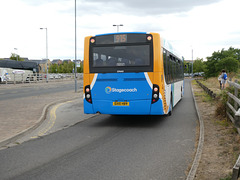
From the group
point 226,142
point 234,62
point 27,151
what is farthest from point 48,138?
point 234,62

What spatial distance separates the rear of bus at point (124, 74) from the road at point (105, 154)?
0.73 metres

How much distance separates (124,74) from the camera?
29.2 ft

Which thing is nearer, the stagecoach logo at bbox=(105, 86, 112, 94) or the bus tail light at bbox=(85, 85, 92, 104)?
the stagecoach logo at bbox=(105, 86, 112, 94)

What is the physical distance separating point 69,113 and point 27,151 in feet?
20.3

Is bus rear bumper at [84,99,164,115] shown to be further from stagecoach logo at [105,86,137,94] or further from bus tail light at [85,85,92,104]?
stagecoach logo at [105,86,137,94]

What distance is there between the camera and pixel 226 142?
21.8 feet

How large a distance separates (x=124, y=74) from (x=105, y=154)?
3.58 meters

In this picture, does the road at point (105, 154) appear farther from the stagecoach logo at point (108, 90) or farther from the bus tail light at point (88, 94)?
the stagecoach logo at point (108, 90)

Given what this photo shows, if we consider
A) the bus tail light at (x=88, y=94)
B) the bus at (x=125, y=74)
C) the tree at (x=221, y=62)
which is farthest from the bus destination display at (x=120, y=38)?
the tree at (x=221, y=62)

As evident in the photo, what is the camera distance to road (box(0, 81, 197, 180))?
469cm

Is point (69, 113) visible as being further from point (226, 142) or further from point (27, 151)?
point (226, 142)

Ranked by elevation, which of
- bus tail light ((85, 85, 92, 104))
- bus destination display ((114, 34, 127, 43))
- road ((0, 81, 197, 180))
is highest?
bus destination display ((114, 34, 127, 43))

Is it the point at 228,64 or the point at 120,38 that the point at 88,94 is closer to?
the point at 120,38

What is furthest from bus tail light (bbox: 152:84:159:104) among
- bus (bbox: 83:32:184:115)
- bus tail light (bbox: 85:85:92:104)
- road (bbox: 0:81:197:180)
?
bus tail light (bbox: 85:85:92:104)
